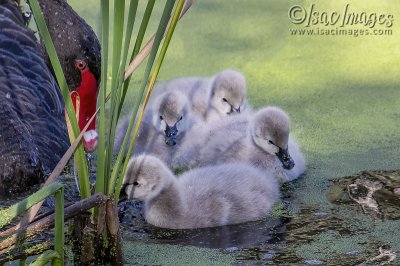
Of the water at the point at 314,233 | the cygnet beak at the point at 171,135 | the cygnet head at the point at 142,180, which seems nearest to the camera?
the water at the point at 314,233

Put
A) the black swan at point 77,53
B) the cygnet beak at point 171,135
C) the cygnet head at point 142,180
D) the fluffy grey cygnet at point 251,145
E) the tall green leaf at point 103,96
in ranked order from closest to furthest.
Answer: the tall green leaf at point 103,96
the black swan at point 77,53
the cygnet head at point 142,180
the fluffy grey cygnet at point 251,145
the cygnet beak at point 171,135

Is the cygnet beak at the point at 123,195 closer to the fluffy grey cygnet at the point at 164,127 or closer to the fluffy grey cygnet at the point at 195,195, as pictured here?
the fluffy grey cygnet at the point at 195,195

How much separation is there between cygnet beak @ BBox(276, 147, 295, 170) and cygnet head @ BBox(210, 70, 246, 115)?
52 centimetres

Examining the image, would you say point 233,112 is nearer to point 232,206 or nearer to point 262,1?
point 232,206

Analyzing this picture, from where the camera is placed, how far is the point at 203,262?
2.73 meters

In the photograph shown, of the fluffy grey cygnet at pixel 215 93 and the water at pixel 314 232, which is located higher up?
the fluffy grey cygnet at pixel 215 93

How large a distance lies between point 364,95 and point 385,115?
0.23 meters

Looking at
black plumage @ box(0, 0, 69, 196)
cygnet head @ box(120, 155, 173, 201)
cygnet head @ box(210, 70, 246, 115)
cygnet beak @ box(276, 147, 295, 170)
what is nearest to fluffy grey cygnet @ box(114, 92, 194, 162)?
cygnet head @ box(210, 70, 246, 115)

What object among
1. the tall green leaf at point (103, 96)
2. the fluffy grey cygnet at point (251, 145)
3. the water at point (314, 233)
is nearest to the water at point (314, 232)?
the water at point (314, 233)

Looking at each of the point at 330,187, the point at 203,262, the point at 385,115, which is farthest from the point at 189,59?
the point at 203,262

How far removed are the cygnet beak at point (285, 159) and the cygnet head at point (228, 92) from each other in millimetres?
516

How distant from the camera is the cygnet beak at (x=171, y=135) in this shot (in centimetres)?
361

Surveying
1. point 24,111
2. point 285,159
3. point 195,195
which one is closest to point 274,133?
point 285,159

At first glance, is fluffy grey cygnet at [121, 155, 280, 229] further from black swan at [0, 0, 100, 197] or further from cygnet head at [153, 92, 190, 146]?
cygnet head at [153, 92, 190, 146]
